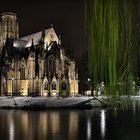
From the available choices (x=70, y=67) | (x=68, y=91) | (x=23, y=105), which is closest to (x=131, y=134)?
(x=23, y=105)

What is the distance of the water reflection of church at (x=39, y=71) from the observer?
66.1 meters

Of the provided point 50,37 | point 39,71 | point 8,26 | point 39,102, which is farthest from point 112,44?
point 8,26

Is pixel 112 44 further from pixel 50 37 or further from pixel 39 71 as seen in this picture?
pixel 50 37

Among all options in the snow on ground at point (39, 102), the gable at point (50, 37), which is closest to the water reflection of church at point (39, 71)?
the gable at point (50, 37)

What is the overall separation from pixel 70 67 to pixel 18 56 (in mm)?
12053

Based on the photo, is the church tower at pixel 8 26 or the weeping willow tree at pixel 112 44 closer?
the weeping willow tree at pixel 112 44

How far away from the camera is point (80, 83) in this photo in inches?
3022

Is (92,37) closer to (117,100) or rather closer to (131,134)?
(117,100)

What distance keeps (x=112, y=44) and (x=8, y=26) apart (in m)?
78.7

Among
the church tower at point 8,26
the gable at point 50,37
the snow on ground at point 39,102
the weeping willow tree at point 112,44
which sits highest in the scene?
the church tower at point 8,26

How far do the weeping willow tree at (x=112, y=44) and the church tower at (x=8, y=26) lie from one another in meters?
76.2

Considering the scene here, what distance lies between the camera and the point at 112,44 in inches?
353

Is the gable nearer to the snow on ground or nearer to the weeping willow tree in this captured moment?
the snow on ground

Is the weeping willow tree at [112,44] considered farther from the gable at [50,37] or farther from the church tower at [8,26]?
the church tower at [8,26]
